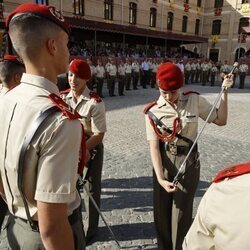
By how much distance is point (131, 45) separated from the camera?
25.3 m

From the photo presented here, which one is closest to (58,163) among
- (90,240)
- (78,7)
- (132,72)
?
(90,240)

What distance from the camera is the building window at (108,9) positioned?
24.2m

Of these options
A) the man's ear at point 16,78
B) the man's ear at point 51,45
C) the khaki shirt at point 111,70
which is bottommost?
the khaki shirt at point 111,70

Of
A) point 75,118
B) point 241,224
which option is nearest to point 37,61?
point 75,118

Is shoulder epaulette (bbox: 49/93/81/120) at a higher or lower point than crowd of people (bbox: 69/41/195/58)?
lower

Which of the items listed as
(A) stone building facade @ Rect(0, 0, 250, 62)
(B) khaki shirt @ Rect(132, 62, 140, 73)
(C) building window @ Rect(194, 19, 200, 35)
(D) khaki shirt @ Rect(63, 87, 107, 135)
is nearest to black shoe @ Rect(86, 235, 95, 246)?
(D) khaki shirt @ Rect(63, 87, 107, 135)

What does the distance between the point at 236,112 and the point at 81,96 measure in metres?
9.10

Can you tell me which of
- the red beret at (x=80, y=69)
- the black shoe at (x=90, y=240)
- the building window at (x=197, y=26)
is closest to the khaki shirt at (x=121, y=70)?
the red beret at (x=80, y=69)

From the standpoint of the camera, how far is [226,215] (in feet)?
2.90

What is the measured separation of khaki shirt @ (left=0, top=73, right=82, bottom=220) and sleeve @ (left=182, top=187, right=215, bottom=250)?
0.55 meters

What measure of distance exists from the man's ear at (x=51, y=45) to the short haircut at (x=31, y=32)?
0.05 ft

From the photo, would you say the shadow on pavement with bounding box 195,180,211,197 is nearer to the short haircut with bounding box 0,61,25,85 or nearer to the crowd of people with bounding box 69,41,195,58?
the short haircut with bounding box 0,61,25,85

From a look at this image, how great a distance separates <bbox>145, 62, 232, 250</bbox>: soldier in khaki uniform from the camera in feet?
8.11

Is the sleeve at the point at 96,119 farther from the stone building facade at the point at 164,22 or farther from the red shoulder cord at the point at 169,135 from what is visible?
the stone building facade at the point at 164,22
